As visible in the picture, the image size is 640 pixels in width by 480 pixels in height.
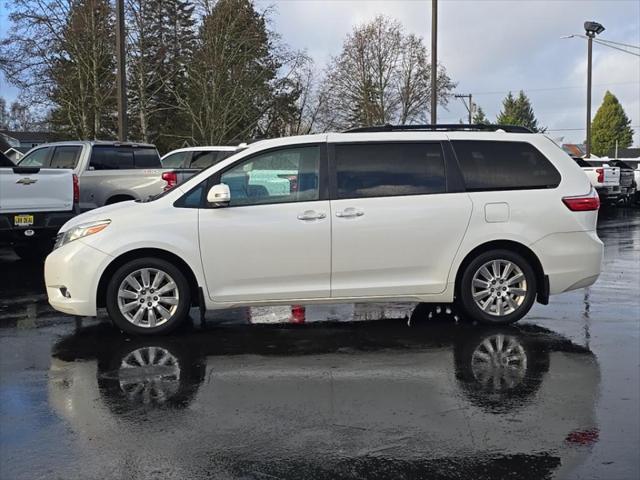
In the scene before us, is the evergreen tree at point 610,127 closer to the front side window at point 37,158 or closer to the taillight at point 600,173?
the taillight at point 600,173

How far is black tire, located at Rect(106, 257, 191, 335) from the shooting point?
6.33 m

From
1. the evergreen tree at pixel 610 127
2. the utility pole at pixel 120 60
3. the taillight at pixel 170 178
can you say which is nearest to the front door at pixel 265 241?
the taillight at pixel 170 178

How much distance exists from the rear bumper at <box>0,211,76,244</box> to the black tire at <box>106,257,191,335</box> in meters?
4.35

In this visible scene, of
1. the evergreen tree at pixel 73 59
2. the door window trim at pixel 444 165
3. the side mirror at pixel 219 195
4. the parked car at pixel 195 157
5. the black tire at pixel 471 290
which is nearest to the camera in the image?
the side mirror at pixel 219 195

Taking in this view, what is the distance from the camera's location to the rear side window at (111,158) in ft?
43.2

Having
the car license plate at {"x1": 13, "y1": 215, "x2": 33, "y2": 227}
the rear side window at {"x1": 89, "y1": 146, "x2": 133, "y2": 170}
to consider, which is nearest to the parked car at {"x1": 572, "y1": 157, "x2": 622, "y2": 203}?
the rear side window at {"x1": 89, "y1": 146, "x2": 133, "y2": 170}

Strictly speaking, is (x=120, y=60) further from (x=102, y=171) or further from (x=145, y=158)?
(x=102, y=171)

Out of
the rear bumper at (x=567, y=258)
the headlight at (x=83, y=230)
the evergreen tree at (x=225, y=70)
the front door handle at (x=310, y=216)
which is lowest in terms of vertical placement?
the rear bumper at (x=567, y=258)

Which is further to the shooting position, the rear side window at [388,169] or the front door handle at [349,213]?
the rear side window at [388,169]

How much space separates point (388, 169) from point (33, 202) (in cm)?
593

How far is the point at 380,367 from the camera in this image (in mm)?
5484

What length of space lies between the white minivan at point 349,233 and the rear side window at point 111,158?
692 centimetres

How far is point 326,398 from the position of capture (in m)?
4.77

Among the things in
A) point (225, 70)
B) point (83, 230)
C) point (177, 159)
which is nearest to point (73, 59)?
point (225, 70)
